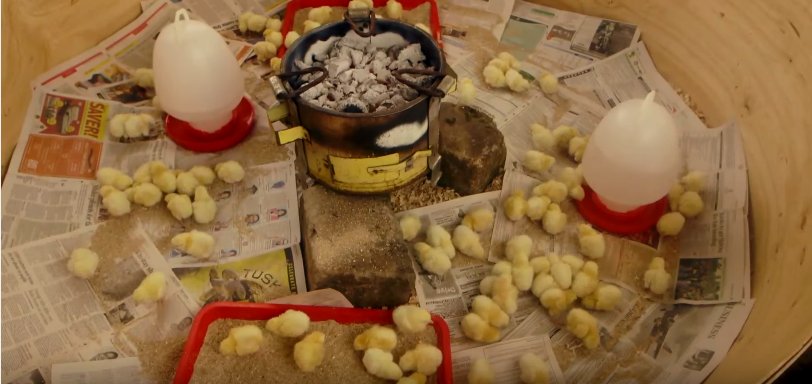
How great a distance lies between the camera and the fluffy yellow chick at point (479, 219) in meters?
1.32

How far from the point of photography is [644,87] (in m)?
1.55

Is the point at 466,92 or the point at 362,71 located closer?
the point at 362,71

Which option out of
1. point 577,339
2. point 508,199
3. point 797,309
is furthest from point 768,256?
point 508,199

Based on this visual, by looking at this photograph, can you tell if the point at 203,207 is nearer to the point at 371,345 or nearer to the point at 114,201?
the point at 114,201

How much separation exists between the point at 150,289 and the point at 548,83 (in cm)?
97

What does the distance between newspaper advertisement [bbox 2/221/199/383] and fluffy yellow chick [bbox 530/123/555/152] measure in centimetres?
79

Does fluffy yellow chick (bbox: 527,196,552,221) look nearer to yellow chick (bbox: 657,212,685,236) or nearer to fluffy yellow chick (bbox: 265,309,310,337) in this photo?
yellow chick (bbox: 657,212,685,236)

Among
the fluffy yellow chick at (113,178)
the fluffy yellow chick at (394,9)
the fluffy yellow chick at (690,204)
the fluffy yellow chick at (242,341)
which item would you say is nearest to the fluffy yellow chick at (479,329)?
the fluffy yellow chick at (242,341)

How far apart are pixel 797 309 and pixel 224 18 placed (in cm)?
144

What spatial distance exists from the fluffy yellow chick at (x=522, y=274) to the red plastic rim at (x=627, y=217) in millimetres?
205

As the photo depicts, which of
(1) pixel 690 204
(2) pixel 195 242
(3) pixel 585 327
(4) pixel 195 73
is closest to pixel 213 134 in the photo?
(4) pixel 195 73

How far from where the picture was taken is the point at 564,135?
4.80ft

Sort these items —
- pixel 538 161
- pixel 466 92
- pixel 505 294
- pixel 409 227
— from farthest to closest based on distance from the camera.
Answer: pixel 466 92 < pixel 538 161 < pixel 409 227 < pixel 505 294

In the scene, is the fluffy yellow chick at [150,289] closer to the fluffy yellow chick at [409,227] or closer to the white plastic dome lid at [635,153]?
the fluffy yellow chick at [409,227]
